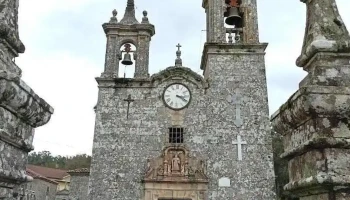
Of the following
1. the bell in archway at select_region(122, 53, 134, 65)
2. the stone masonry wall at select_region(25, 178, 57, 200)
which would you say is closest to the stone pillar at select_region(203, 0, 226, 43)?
the bell in archway at select_region(122, 53, 134, 65)

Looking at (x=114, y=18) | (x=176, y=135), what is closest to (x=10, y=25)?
(x=176, y=135)

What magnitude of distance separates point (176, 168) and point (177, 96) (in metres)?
2.86

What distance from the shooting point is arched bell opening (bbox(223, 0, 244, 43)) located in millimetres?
14328

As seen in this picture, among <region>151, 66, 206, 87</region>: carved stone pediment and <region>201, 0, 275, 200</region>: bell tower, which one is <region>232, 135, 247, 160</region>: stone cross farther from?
<region>151, 66, 206, 87</region>: carved stone pediment

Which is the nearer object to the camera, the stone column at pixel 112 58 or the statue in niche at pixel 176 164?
the statue in niche at pixel 176 164

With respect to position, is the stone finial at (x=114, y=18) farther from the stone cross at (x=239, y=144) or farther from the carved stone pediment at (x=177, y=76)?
the stone cross at (x=239, y=144)

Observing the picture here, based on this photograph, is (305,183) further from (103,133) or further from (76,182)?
(76,182)

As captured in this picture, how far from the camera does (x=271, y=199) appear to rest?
1214 centimetres

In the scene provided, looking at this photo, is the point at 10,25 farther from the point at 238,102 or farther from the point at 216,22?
the point at 216,22

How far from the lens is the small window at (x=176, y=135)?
13.1 metres

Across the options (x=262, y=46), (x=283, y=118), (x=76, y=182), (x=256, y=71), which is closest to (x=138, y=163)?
(x=256, y=71)

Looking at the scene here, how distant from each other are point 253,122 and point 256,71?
212 cm

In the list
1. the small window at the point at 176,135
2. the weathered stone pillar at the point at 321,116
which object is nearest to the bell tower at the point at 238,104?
the small window at the point at 176,135

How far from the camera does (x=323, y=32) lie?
2252 millimetres
